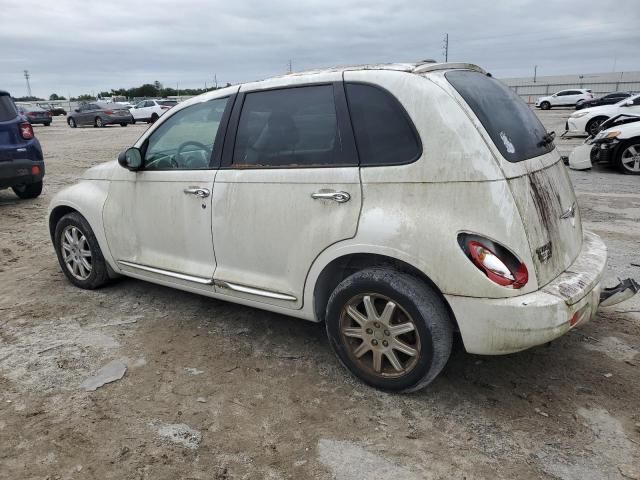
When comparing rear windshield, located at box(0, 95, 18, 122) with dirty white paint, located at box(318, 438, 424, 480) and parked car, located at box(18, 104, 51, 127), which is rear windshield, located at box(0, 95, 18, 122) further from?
parked car, located at box(18, 104, 51, 127)

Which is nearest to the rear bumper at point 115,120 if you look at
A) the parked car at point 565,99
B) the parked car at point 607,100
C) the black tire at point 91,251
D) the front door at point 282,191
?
the parked car at point 607,100

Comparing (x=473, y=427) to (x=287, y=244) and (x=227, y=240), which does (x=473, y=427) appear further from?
(x=227, y=240)

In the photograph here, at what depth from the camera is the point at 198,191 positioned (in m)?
3.68

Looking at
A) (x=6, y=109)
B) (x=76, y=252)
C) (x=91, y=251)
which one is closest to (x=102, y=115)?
(x=6, y=109)

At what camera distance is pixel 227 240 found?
359 centimetres

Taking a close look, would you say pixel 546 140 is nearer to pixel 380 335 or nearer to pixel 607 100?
pixel 380 335

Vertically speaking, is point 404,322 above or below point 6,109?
below

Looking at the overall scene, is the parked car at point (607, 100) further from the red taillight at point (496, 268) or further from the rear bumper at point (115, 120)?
the red taillight at point (496, 268)

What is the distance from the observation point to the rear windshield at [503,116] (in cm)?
286

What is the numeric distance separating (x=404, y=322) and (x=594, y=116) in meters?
16.3

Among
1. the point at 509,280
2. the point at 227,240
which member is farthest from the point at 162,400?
the point at 509,280

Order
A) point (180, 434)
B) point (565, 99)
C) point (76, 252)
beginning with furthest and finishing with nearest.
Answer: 1. point (565, 99)
2. point (76, 252)
3. point (180, 434)

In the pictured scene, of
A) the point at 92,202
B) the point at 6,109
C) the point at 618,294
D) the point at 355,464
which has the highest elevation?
the point at 6,109

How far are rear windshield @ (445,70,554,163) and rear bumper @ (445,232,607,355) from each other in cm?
73
